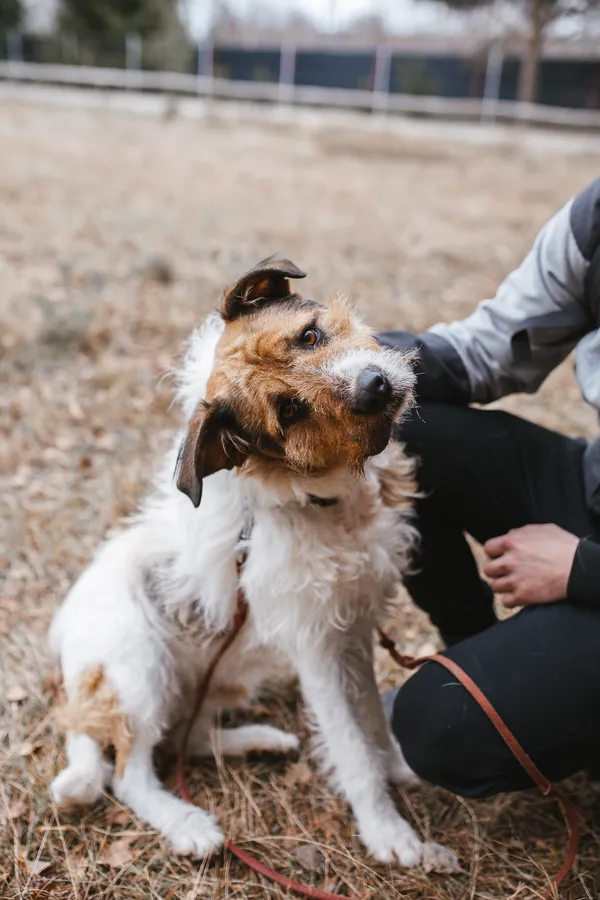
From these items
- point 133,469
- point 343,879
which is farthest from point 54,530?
point 343,879

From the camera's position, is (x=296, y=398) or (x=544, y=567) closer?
(x=296, y=398)

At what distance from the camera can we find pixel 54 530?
152 inches

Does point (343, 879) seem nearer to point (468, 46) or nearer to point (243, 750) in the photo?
point (243, 750)

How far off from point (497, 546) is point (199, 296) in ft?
15.8

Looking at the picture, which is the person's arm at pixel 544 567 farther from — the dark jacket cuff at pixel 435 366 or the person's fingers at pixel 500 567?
the dark jacket cuff at pixel 435 366

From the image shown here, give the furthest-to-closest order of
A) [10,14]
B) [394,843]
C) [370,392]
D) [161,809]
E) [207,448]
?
1. [10,14]
2. [161,809]
3. [394,843]
4. [207,448]
5. [370,392]

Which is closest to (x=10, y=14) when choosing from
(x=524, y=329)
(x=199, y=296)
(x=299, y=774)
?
(x=199, y=296)

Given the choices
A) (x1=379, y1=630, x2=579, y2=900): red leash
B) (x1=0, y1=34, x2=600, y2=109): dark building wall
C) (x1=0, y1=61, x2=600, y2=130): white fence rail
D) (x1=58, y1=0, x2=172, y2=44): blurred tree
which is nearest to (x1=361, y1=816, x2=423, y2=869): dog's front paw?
(x1=379, y1=630, x2=579, y2=900): red leash

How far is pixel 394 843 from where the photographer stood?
2.46 m

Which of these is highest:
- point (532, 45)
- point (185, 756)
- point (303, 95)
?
point (532, 45)

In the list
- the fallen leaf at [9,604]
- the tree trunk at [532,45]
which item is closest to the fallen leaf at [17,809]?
the fallen leaf at [9,604]

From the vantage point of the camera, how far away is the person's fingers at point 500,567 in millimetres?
2375

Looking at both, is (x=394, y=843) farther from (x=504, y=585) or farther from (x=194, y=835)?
(x=504, y=585)

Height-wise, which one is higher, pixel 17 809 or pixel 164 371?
pixel 164 371
